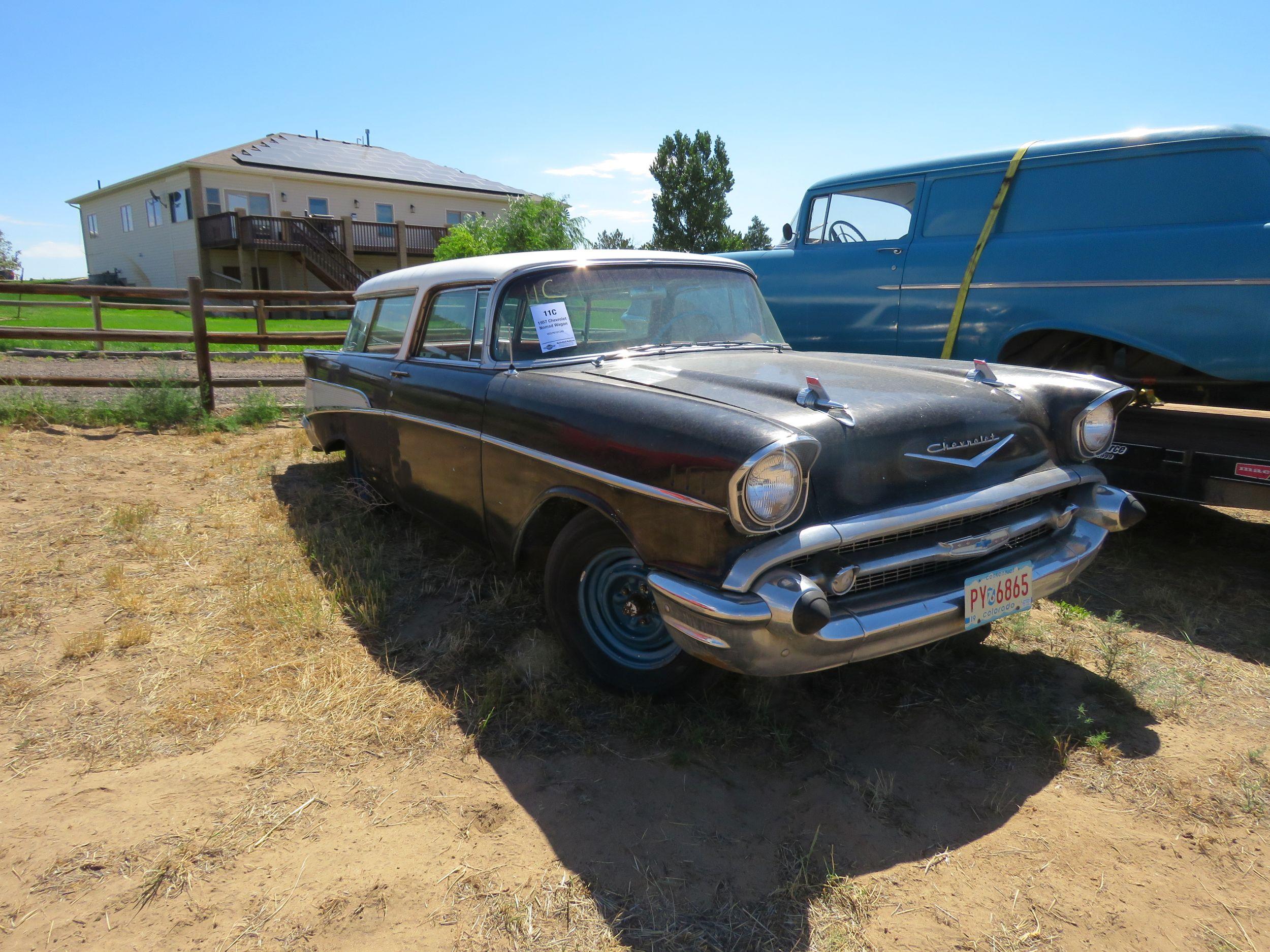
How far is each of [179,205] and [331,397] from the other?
2771 cm

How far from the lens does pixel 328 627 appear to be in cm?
344

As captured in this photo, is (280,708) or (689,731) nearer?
(689,731)

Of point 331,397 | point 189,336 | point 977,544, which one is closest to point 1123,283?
point 977,544

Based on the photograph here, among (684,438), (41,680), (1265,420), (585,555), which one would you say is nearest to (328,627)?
(41,680)

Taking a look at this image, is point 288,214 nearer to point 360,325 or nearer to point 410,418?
point 360,325

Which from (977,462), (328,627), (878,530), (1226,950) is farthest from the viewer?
(328,627)

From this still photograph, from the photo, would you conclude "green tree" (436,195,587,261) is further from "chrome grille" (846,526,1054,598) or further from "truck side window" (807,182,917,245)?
"chrome grille" (846,526,1054,598)

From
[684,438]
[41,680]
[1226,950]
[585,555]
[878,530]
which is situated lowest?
[1226,950]

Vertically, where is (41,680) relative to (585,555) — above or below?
below

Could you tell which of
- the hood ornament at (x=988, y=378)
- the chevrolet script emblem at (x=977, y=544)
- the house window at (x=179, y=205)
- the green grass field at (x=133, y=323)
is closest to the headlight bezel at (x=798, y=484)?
the chevrolet script emblem at (x=977, y=544)

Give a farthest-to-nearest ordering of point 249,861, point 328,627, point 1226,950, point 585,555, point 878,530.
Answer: point 328,627 → point 585,555 → point 878,530 → point 249,861 → point 1226,950

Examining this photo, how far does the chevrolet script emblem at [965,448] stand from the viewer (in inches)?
97.1

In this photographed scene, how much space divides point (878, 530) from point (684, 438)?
60cm

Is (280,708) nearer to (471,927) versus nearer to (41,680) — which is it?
(41,680)
